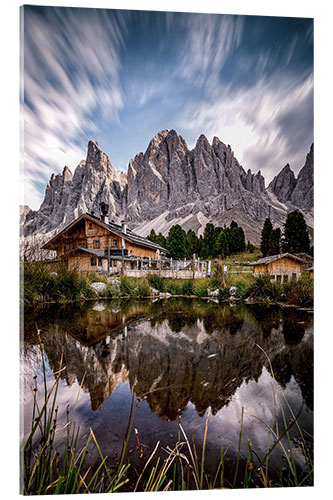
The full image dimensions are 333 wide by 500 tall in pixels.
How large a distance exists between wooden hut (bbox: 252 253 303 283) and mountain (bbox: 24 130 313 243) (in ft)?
1.14

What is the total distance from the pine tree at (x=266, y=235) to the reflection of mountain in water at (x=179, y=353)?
873mm

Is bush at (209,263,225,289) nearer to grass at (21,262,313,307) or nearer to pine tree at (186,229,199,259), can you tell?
grass at (21,262,313,307)

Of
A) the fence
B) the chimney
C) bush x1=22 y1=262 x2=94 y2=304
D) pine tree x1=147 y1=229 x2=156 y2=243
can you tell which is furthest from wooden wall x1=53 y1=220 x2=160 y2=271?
the fence

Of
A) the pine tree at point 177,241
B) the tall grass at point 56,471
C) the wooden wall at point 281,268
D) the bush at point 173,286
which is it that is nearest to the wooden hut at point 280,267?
the wooden wall at point 281,268

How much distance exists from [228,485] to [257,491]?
0.19 metres

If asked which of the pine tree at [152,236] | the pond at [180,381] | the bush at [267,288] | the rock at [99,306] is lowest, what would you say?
the pond at [180,381]

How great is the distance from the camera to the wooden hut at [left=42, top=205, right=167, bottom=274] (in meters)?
2.59

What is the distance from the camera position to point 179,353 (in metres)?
2.49

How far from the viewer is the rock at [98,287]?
3905 mm

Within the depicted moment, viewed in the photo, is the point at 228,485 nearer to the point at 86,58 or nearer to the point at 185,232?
the point at 185,232

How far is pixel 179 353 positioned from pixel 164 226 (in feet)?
4.86

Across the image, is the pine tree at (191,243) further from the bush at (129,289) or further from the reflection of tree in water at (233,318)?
the bush at (129,289)
